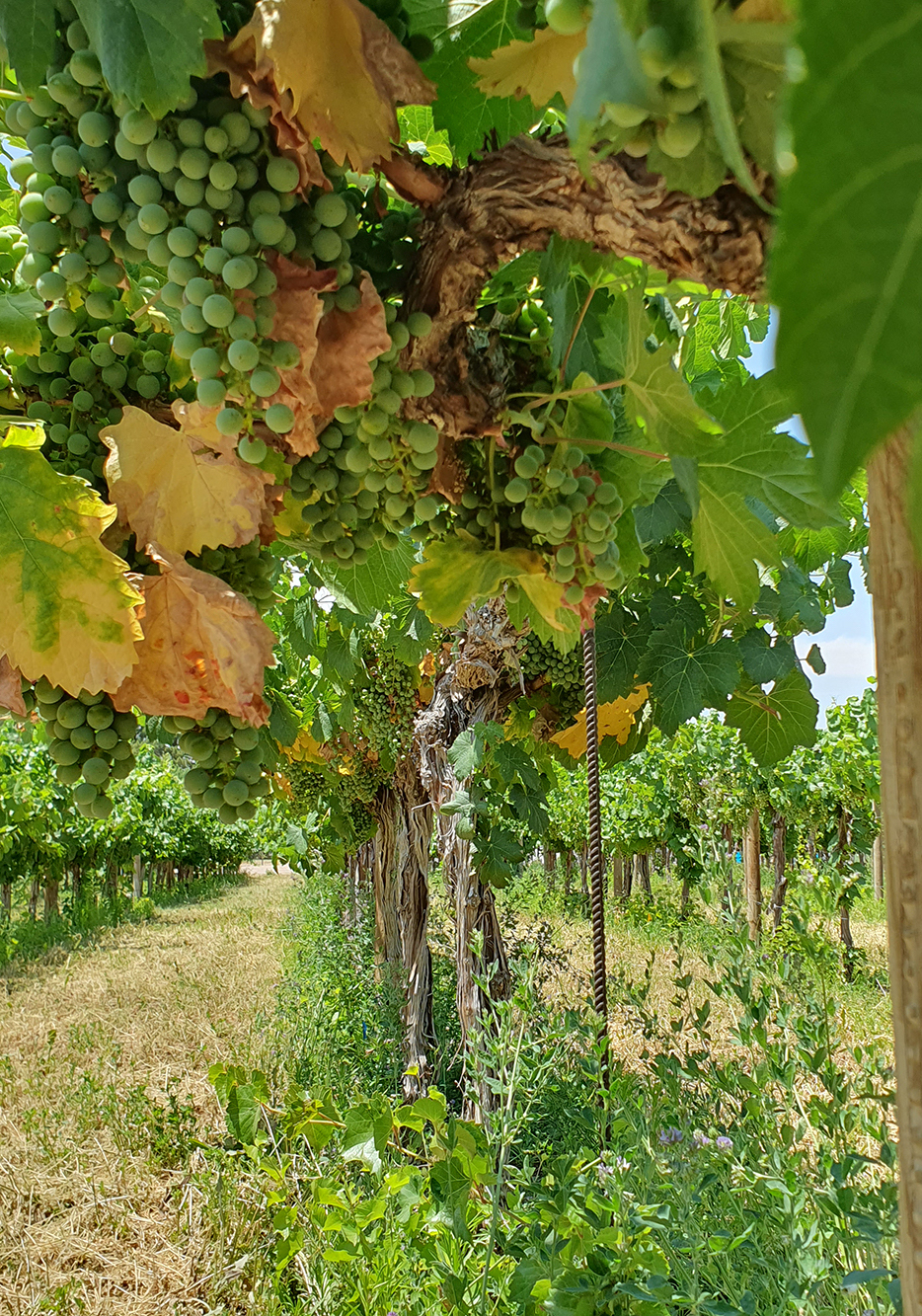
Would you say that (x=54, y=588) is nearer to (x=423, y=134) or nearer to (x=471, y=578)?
(x=471, y=578)

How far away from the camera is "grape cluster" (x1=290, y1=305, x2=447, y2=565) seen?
0.86 m

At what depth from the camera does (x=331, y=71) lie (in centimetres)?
72

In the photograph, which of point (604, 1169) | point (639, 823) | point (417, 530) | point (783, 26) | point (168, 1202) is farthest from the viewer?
point (639, 823)

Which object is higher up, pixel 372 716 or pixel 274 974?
pixel 372 716

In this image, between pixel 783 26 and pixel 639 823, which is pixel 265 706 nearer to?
pixel 783 26

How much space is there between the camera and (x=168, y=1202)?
4652mm

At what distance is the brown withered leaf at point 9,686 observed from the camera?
880 mm

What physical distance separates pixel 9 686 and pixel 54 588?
0.35 ft

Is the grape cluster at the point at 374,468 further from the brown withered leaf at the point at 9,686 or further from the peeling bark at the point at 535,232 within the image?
the brown withered leaf at the point at 9,686

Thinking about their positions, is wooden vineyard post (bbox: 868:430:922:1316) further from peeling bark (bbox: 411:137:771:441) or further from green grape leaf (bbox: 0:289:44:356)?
green grape leaf (bbox: 0:289:44:356)

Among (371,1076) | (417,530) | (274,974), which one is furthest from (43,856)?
(417,530)

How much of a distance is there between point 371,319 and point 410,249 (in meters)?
0.14

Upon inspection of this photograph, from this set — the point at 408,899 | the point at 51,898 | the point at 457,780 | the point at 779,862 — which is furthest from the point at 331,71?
the point at 51,898

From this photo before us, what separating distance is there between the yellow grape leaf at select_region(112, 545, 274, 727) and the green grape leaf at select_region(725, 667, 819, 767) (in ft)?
6.80
